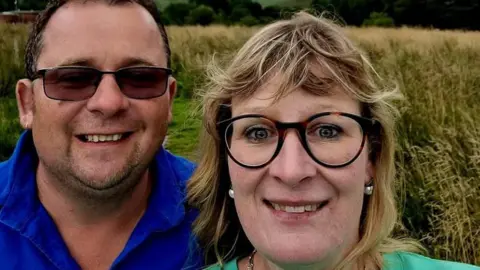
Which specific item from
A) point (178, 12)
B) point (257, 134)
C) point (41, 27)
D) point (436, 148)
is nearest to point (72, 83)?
point (41, 27)

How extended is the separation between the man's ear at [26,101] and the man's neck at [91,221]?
8.4 inches

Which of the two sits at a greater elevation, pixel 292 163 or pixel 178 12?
pixel 292 163

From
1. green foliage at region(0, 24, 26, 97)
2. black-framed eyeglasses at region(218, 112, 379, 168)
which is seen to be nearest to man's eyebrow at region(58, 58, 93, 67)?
black-framed eyeglasses at region(218, 112, 379, 168)

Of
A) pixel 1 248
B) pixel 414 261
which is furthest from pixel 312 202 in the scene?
pixel 1 248

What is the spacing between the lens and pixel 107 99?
7.59ft

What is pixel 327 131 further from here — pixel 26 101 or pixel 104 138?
pixel 26 101

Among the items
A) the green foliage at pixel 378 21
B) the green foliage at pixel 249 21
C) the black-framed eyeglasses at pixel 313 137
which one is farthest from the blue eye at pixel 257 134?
the green foliage at pixel 378 21

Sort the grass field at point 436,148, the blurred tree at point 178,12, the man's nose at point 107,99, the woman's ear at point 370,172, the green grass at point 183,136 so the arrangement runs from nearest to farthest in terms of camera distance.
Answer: the woman's ear at point 370,172
the man's nose at point 107,99
the grass field at point 436,148
the green grass at point 183,136
the blurred tree at point 178,12

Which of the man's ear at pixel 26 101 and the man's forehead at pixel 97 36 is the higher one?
the man's forehead at pixel 97 36

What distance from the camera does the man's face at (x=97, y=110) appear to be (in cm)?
235

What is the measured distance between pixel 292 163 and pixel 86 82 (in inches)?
36.6

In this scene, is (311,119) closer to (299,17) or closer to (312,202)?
(312,202)

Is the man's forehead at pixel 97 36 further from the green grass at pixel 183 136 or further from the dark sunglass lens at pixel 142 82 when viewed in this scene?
the green grass at pixel 183 136

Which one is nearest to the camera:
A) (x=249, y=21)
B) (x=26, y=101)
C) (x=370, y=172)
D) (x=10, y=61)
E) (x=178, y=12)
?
(x=370, y=172)
